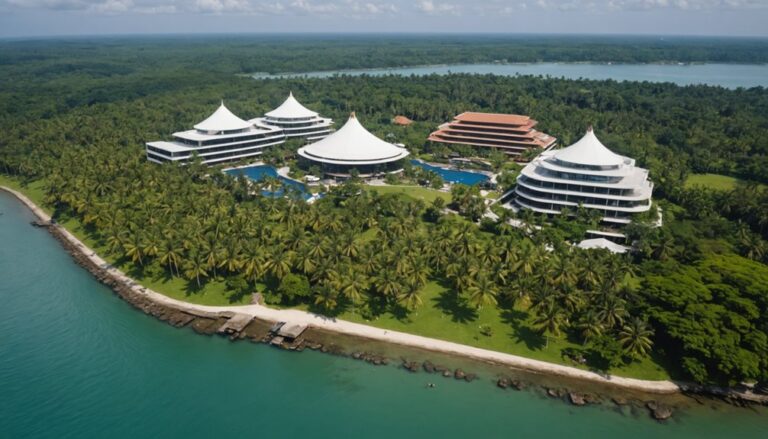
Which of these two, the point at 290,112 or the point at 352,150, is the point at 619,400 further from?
the point at 290,112

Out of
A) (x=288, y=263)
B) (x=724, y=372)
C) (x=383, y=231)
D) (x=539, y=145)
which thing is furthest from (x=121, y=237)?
(x=539, y=145)

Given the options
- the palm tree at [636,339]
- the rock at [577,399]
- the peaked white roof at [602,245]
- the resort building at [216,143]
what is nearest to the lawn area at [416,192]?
the peaked white roof at [602,245]

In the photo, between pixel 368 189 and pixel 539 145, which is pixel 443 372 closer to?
pixel 368 189

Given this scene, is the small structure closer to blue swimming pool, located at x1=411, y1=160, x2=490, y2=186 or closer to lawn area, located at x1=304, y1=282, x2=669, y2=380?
blue swimming pool, located at x1=411, y1=160, x2=490, y2=186

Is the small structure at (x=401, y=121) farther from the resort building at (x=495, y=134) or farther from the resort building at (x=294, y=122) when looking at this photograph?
the resort building at (x=294, y=122)

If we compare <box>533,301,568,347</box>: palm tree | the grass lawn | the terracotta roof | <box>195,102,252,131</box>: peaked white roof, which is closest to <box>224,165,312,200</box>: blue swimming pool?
<box>195,102,252,131</box>: peaked white roof

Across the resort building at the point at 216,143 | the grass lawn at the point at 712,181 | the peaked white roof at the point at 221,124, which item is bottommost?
the grass lawn at the point at 712,181

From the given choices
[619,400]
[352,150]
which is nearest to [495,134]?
[352,150]
